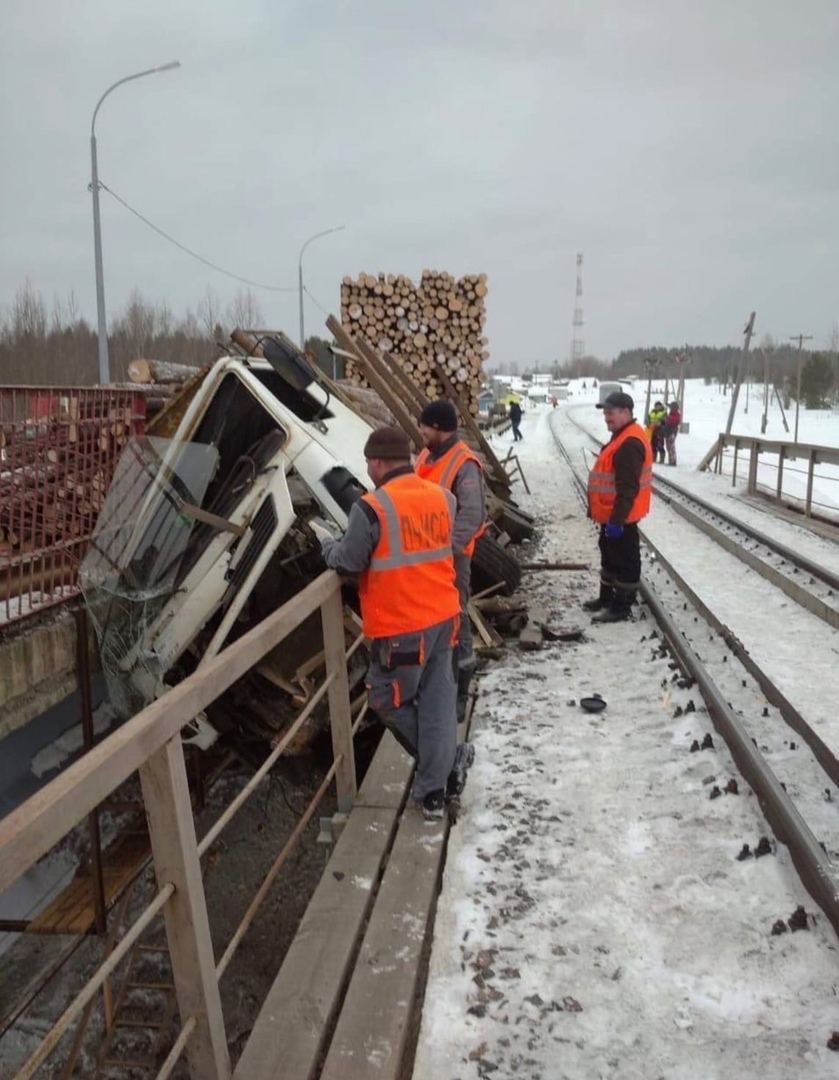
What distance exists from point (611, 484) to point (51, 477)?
4570mm

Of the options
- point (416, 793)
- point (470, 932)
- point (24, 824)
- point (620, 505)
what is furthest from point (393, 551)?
point (620, 505)

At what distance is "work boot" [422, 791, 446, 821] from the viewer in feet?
12.1

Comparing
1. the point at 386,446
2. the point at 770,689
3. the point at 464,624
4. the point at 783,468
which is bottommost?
the point at 770,689

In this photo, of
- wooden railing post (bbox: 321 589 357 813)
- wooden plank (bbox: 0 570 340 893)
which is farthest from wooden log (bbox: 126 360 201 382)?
wooden plank (bbox: 0 570 340 893)

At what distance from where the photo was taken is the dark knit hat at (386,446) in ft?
11.4

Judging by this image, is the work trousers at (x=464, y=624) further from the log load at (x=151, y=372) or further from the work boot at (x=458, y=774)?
the log load at (x=151, y=372)

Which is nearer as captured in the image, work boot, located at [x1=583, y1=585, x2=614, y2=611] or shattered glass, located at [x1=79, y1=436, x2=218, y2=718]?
shattered glass, located at [x1=79, y1=436, x2=218, y2=718]

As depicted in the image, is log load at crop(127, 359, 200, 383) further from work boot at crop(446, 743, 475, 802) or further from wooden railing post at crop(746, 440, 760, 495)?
wooden railing post at crop(746, 440, 760, 495)

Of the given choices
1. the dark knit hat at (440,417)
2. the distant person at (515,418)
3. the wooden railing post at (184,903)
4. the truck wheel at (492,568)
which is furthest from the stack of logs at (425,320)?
the distant person at (515,418)

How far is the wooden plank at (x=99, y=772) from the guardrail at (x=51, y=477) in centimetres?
381

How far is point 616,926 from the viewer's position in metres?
3.03

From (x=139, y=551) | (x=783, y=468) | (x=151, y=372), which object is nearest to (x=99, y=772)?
(x=139, y=551)

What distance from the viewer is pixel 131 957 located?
179 inches

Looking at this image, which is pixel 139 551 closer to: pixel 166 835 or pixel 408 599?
pixel 408 599
